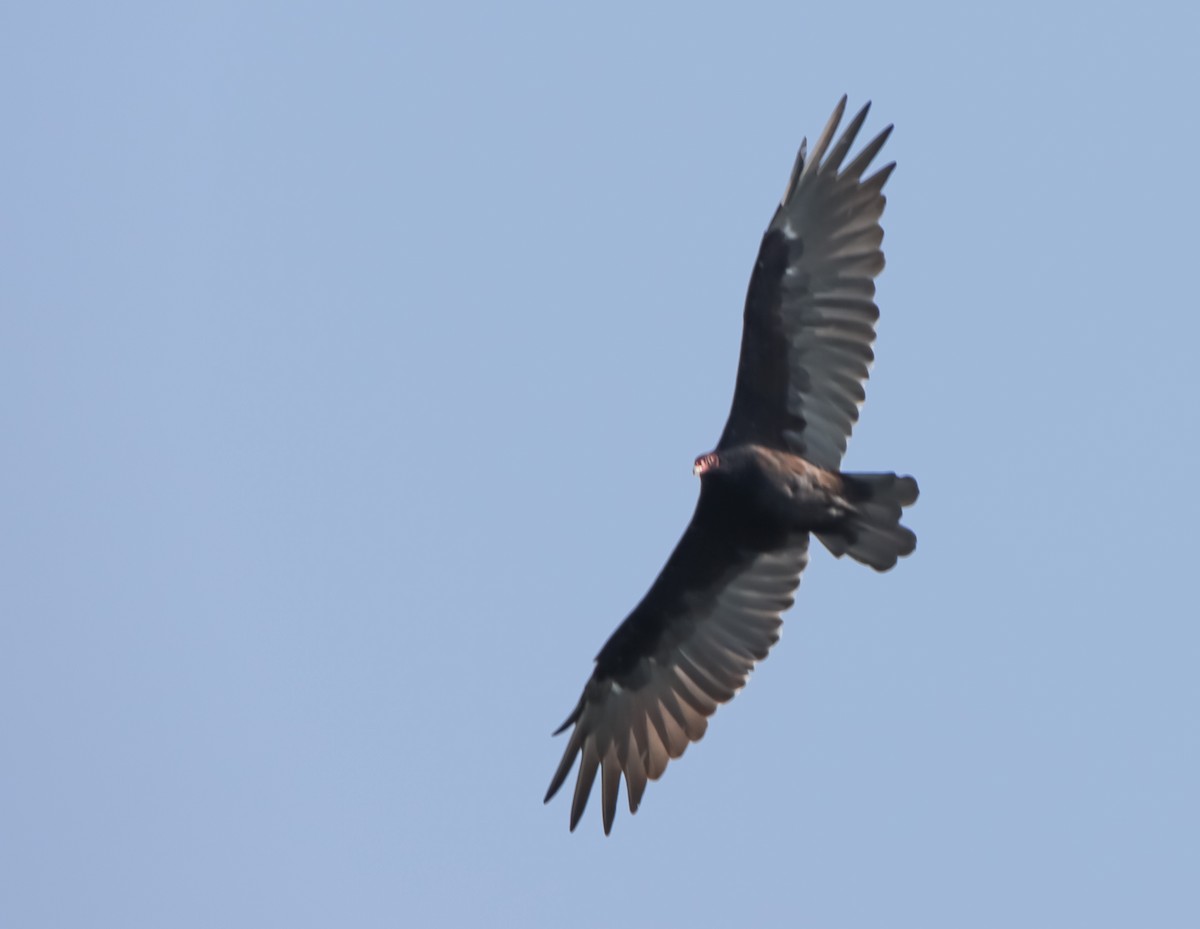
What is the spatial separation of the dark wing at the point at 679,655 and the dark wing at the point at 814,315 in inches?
33.9

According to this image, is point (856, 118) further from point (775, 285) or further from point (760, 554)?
point (760, 554)

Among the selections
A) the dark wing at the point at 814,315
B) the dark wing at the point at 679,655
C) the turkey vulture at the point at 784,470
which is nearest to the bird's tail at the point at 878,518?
the turkey vulture at the point at 784,470

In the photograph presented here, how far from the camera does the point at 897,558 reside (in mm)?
13461

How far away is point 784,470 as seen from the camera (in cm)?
1348

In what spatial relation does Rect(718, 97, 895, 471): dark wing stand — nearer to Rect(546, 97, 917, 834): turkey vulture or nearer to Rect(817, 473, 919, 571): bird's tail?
Rect(546, 97, 917, 834): turkey vulture

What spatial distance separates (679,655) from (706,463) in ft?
5.98

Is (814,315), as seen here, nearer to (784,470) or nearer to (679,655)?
(784,470)

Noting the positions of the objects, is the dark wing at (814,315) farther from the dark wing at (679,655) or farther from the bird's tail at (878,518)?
the dark wing at (679,655)

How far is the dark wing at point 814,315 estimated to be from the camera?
44.9 ft

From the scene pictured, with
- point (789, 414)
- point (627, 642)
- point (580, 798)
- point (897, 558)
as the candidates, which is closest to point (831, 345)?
point (789, 414)

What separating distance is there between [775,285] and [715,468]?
1409mm

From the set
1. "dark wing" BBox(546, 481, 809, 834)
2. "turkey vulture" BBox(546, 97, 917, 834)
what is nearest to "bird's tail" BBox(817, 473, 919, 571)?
"turkey vulture" BBox(546, 97, 917, 834)

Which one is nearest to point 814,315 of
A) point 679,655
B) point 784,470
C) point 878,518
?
point 784,470

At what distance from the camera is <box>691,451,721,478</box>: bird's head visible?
13.6 metres
